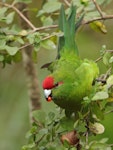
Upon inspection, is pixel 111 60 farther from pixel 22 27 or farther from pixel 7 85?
pixel 7 85

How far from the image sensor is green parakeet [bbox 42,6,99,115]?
2043mm

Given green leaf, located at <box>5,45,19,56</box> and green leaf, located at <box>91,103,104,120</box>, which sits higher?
green leaf, located at <box>5,45,19,56</box>

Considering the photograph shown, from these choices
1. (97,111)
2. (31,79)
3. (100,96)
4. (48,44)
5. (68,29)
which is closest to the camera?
(100,96)

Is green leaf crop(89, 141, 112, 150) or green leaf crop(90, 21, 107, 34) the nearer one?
green leaf crop(89, 141, 112, 150)

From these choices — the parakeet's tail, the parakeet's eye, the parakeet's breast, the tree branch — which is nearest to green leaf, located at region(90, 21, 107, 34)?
the parakeet's tail

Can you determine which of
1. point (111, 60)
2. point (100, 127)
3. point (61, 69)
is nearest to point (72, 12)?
point (61, 69)

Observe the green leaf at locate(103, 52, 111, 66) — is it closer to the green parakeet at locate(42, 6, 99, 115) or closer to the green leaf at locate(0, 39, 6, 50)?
the green parakeet at locate(42, 6, 99, 115)

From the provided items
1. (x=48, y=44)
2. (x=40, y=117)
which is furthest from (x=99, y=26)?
(x=40, y=117)

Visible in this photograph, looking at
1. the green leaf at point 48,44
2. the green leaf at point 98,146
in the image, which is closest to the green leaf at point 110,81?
the green leaf at point 98,146

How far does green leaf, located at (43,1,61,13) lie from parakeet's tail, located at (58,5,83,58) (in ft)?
0.23

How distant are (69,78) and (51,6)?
37 cm

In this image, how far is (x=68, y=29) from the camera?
7.52ft

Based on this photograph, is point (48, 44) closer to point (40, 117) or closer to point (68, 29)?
point (68, 29)

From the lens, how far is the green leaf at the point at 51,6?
2.33 metres
